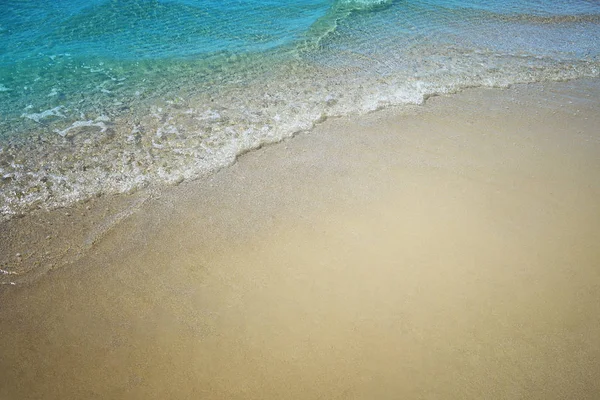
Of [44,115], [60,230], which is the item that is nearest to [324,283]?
[60,230]

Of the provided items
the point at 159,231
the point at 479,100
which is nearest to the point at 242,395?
the point at 159,231

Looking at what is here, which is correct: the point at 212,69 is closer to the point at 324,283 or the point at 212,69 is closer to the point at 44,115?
the point at 44,115

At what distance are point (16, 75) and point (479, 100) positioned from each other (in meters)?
7.82

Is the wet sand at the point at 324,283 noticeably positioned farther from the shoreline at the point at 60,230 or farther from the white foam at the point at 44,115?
the white foam at the point at 44,115

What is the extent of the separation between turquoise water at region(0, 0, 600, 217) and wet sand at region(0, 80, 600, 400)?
0.76 meters

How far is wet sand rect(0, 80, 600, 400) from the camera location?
2506 millimetres

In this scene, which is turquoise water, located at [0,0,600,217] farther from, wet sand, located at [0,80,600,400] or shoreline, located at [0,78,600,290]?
wet sand, located at [0,80,600,400]

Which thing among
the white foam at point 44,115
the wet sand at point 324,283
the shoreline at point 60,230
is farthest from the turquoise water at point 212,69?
the wet sand at point 324,283

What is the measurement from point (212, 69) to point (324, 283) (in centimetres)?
540

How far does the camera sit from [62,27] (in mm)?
9078

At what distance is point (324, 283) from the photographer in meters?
3.10

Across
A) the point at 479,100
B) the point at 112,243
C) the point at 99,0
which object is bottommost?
the point at 112,243

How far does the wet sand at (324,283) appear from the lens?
2.51 metres

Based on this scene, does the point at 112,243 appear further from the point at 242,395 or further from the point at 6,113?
the point at 6,113
